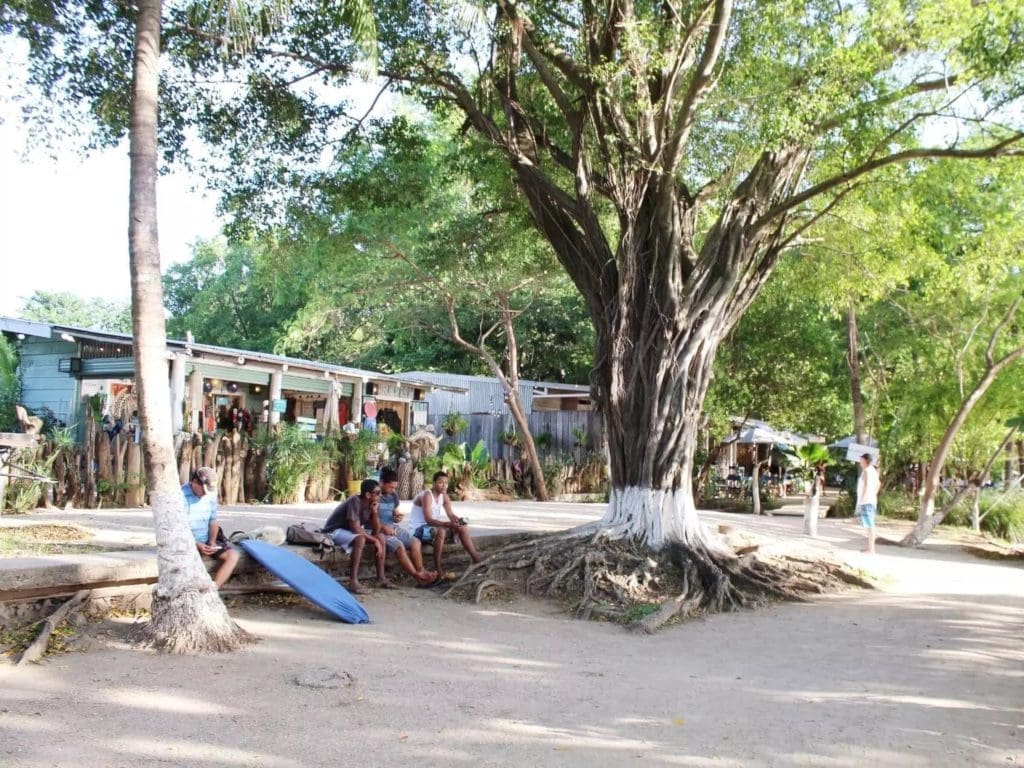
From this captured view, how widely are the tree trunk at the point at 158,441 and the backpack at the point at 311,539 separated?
2.50 m

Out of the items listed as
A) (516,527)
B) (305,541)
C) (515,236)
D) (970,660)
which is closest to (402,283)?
(515,236)

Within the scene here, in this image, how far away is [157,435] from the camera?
20.6 feet

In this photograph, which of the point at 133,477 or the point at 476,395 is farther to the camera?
the point at 476,395

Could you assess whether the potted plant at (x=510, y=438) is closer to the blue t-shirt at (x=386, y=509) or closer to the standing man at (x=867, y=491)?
the standing man at (x=867, y=491)

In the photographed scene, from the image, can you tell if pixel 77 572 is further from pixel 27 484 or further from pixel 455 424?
pixel 455 424

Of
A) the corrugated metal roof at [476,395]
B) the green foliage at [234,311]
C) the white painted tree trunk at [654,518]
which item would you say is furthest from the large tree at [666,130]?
the green foliage at [234,311]

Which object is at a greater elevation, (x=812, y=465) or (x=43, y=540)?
(x=812, y=465)

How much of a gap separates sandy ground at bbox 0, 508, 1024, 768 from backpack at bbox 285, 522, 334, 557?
861 mm

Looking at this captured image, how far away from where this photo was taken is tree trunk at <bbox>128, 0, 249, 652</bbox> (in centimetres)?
621

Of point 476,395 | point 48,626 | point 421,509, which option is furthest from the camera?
point 476,395

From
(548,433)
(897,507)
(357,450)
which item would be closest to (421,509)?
(357,450)

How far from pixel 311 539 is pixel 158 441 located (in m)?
3.00

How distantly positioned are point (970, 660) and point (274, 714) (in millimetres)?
5379

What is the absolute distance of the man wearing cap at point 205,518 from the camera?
7.59 meters
